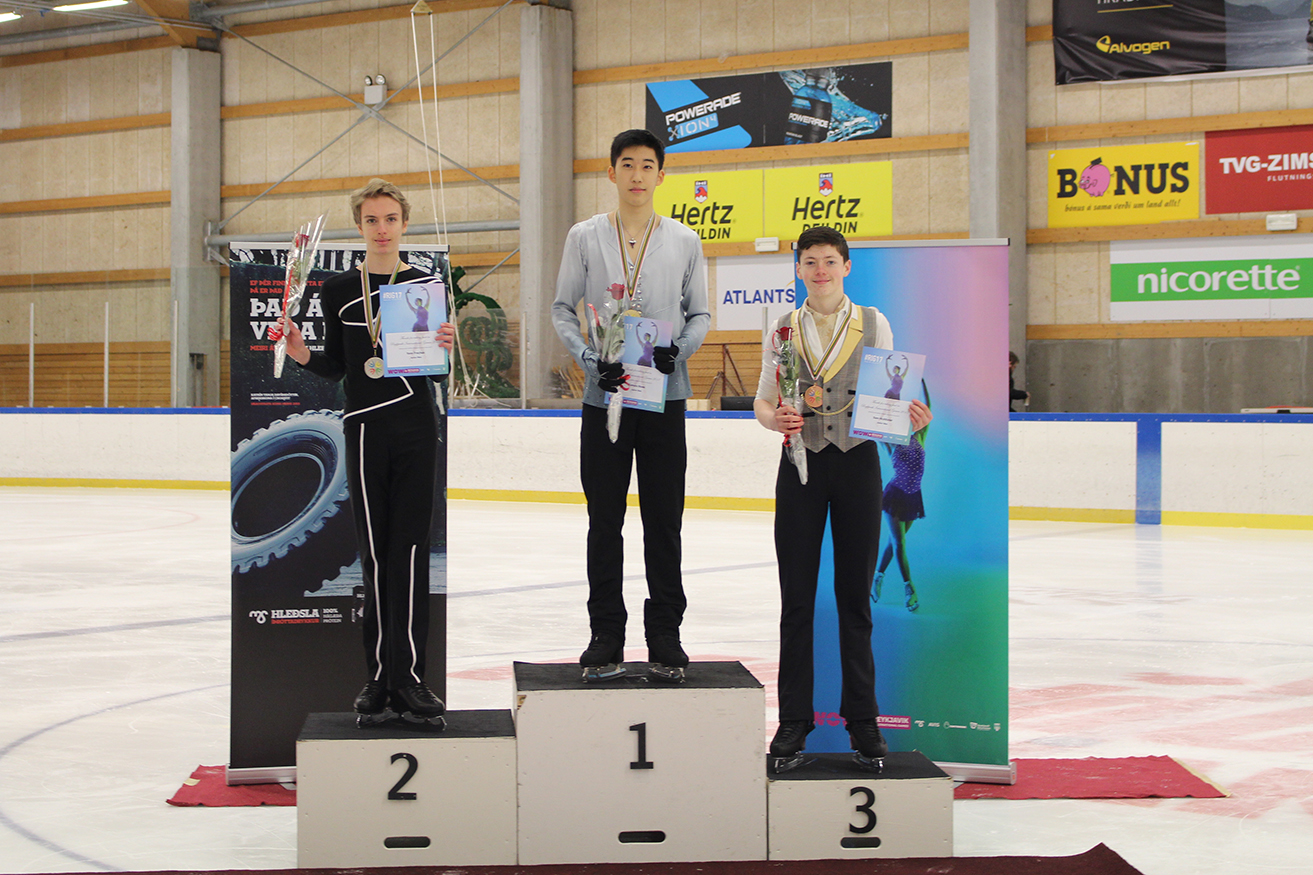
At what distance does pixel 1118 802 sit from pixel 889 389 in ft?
4.51

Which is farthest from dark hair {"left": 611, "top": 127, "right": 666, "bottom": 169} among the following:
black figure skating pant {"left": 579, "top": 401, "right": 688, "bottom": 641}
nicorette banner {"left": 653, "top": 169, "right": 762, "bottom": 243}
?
nicorette banner {"left": 653, "top": 169, "right": 762, "bottom": 243}

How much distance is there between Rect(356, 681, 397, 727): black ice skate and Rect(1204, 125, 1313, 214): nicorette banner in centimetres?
1532

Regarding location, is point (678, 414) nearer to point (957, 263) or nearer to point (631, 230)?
point (631, 230)

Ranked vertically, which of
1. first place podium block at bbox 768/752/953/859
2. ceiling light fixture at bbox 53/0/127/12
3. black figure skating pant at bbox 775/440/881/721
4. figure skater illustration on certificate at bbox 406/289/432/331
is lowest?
first place podium block at bbox 768/752/953/859

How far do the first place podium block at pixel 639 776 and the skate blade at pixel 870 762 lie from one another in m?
0.28

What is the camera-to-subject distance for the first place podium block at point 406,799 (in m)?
2.96

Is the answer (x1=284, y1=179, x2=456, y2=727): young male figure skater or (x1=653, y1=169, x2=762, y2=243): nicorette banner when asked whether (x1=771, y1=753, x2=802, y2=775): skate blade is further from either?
(x1=653, y1=169, x2=762, y2=243): nicorette banner


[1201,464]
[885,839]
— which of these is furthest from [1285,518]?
[885,839]

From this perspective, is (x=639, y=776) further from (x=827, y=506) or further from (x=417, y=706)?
(x=827, y=506)

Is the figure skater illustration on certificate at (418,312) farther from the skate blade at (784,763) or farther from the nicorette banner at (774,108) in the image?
the nicorette banner at (774,108)

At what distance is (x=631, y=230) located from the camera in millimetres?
3389

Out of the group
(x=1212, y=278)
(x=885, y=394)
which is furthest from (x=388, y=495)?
(x=1212, y=278)

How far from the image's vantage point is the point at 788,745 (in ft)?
10.5

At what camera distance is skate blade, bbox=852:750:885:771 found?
10.3 feet
